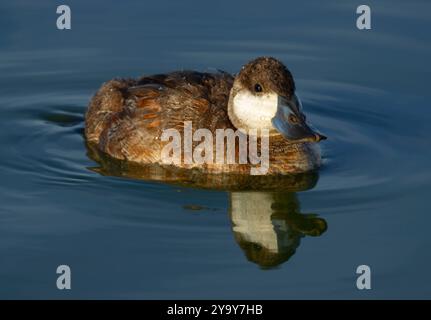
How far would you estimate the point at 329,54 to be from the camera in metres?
13.7

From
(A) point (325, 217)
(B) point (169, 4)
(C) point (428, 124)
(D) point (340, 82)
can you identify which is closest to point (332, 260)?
(A) point (325, 217)

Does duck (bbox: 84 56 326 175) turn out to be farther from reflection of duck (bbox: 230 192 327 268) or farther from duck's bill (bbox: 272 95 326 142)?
reflection of duck (bbox: 230 192 327 268)

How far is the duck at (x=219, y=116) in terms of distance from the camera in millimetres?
10375

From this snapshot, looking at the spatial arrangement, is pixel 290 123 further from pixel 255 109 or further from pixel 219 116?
pixel 219 116

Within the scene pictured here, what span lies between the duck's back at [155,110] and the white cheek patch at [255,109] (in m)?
0.21

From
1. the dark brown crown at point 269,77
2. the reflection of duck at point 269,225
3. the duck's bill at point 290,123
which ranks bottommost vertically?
the reflection of duck at point 269,225

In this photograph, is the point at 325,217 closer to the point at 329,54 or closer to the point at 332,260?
the point at 332,260

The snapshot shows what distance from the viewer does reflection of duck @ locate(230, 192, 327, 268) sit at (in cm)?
922

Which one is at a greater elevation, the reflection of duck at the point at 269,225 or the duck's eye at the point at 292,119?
the duck's eye at the point at 292,119

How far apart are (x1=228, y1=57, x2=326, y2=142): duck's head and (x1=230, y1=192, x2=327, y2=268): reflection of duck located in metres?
0.63

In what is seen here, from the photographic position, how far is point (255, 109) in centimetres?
1058

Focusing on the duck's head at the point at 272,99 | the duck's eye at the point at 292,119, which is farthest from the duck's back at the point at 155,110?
the duck's eye at the point at 292,119

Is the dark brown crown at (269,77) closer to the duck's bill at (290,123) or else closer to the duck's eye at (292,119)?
the duck's bill at (290,123)

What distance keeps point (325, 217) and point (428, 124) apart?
8.97 ft
